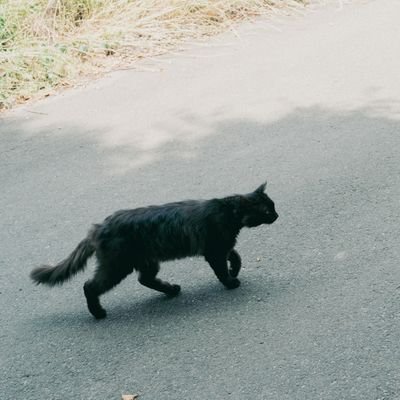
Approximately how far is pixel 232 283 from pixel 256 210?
50 centimetres

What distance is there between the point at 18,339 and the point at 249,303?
1456mm

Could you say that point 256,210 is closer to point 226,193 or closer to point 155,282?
point 155,282

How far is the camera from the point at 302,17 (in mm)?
10156

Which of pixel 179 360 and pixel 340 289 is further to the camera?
pixel 340 289

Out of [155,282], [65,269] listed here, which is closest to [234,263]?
[155,282]

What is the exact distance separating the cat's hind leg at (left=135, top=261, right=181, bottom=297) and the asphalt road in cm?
9

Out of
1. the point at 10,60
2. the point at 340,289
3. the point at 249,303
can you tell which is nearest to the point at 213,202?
the point at 249,303

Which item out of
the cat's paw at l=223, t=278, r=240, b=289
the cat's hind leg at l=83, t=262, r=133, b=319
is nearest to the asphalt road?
the cat's paw at l=223, t=278, r=240, b=289

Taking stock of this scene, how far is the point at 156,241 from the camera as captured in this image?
4.25 metres

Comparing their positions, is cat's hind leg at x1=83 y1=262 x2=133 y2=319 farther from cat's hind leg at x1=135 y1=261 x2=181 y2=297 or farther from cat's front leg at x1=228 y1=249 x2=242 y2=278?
cat's front leg at x1=228 y1=249 x2=242 y2=278

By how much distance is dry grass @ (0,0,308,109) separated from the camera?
8.64 meters

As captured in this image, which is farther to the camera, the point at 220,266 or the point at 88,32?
the point at 88,32

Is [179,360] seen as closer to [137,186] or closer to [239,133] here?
[137,186]

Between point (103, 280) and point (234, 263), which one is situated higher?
point (103, 280)
